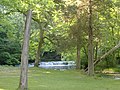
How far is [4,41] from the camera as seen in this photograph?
54.0m

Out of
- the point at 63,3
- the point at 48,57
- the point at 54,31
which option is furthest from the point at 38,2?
the point at 48,57

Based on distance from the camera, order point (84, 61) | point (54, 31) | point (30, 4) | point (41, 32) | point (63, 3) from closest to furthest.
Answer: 1. point (30, 4)
2. point (63, 3)
3. point (54, 31)
4. point (41, 32)
5. point (84, 61)

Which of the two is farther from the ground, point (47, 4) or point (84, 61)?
point (47, 4)

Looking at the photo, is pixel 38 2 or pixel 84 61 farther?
pixel 84 61

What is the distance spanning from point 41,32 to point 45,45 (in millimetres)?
6391

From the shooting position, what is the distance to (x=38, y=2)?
15453mm

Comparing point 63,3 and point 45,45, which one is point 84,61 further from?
point 63,3

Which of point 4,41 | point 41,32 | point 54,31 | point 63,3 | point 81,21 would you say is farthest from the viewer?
point 4,41

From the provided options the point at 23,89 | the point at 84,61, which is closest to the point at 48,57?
the point at 84,61

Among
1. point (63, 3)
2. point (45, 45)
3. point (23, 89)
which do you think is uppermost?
point (63, 3)

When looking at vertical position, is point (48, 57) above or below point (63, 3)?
below

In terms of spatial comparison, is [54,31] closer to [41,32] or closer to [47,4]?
[41,32]

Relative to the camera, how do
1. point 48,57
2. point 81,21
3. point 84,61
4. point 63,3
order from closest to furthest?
point 81,21, point 63,3, point 84,61, point 48,57

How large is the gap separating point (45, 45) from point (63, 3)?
731 inches
